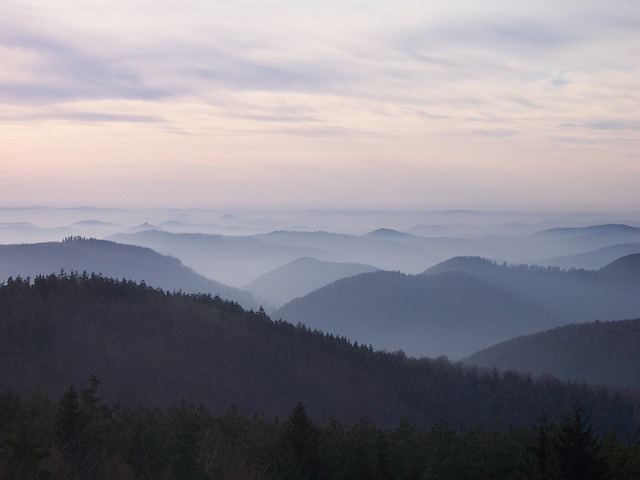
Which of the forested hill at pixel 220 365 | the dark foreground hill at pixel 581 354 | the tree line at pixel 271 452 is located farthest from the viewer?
the dark foreground hill at pixel 581 354

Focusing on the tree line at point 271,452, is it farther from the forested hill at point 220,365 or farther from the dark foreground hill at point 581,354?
the dark foreground hill at point 581,354

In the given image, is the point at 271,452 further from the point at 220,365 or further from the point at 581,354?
the point at 581,354

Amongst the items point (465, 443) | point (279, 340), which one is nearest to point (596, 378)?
point (279, 340)

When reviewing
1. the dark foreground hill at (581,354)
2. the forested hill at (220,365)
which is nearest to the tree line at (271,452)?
the forested hill at (220,365)

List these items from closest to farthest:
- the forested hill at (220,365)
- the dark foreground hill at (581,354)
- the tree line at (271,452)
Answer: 1. the tree line at (271,452)
2. the forested hill at (220,365)
3. the dark foreground hill at (581,354)

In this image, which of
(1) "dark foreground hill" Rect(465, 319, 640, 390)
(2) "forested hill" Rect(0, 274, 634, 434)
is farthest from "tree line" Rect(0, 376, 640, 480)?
(1) "dark foreground hill" Rect(465, 319, 640, 390)

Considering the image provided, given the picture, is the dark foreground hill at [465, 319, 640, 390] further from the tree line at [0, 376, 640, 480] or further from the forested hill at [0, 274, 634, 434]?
the tree line at [0, 376, 640, 480]
